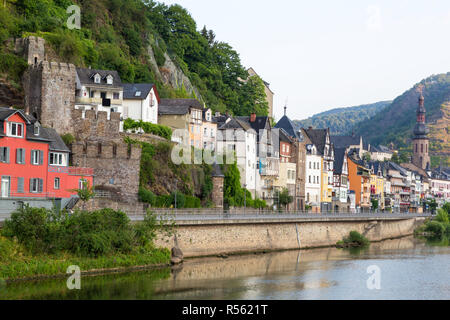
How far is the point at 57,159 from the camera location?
55656mm

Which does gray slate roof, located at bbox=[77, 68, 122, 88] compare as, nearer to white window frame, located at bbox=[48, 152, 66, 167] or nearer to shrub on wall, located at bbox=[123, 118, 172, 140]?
shrub on wall, located at bbox=[123, 118, 172, 140]

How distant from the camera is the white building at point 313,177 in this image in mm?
99188

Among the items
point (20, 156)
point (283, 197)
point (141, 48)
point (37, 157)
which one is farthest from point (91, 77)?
point (283, 197)

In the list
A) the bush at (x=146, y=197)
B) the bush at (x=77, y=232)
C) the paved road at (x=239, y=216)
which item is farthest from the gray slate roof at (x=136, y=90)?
the bush at (x=77, y=232)

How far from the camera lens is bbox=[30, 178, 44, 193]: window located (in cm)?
5231

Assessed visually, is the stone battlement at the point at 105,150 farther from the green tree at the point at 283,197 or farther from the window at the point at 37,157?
the green tree at the point at 283,197

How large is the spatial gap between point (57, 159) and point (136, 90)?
21773 millimetres

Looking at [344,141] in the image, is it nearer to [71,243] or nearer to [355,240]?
[355,240]

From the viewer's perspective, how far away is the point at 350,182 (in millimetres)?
121000

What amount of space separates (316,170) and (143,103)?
34147 mm

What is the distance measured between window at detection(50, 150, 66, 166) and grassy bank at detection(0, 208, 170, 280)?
8.58 metres

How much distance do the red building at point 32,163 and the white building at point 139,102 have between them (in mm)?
17960
